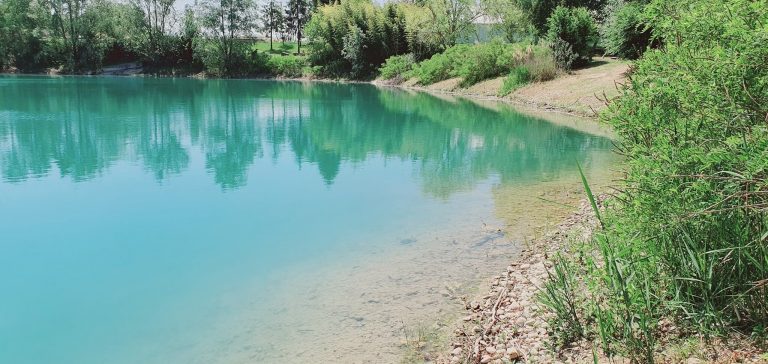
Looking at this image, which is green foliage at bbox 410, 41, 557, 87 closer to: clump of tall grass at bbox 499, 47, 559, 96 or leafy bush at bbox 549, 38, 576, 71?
clump of tall grass at bbox 499, 47, 559, 96

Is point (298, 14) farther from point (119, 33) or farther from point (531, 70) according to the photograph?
point (531, 70)

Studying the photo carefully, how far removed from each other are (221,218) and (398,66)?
40.7m

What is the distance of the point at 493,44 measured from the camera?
3769cm

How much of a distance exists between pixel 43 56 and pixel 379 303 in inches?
2866

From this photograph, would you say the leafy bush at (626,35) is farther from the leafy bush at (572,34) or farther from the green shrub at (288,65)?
the green shrub at (288,65)

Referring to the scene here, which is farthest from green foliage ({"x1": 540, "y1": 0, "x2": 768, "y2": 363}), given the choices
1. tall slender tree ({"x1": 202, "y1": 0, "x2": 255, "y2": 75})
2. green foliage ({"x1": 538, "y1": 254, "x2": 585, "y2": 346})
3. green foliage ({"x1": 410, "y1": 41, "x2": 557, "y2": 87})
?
tall slender tree ({"x1": 202, "y1": 0, "x2": 255, "y2": 75})

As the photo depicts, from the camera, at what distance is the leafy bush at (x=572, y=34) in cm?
3231

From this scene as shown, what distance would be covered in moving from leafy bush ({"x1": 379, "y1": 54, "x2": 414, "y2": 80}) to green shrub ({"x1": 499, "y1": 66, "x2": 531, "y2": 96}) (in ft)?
52.5

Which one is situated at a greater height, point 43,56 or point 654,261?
point 43,56

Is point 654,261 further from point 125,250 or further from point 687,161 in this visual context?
point 125,250

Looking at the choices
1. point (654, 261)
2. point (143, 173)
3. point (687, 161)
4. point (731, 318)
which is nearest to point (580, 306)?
point (654, 261)

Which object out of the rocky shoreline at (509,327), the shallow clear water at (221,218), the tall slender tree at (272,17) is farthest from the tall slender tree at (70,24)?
the rocky shoreline at (509,327)

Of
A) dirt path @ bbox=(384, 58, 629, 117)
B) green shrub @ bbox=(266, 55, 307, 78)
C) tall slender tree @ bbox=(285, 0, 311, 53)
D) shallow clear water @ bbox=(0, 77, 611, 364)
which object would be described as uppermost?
tall slender tree @ bbox=(285, 0, 311, 53)

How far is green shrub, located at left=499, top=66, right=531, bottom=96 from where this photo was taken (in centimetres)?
3308
